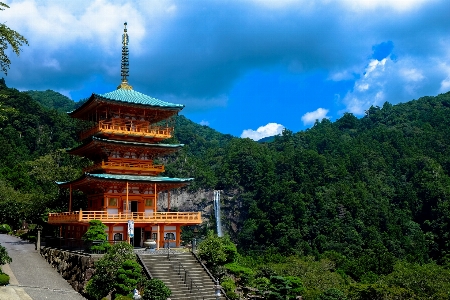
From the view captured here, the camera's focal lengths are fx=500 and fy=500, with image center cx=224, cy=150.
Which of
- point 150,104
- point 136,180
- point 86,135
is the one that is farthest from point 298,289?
point 86,135

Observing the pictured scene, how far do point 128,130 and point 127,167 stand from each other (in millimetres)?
2580

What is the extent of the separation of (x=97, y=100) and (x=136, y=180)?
19.1ft

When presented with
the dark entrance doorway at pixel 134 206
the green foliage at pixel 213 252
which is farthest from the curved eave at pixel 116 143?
the green foliage at pixel 213 252

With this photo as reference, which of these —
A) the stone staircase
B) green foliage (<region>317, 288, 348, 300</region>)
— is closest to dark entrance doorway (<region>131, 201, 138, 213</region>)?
the stone staircase

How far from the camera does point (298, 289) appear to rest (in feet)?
87.4

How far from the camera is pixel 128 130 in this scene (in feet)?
110

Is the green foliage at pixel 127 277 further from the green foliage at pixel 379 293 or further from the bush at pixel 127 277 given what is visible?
the green foliage at pixel 379 293

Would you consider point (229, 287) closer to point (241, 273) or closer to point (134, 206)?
point (241, 273)

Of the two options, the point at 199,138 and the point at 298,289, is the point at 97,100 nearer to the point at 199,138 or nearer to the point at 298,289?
the point at 298,289

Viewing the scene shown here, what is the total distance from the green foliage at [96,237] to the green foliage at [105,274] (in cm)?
238

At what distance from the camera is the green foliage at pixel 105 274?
23609mm

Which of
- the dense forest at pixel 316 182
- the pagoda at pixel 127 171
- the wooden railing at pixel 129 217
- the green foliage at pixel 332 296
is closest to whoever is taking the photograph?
the green foliage at pixel 332 296

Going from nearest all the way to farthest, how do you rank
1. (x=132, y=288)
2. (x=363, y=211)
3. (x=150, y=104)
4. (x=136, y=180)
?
1. (x=132, y=288)
2. (x=136, y=180)
3. (x=150, y=104)
4. (x=363, y=211)

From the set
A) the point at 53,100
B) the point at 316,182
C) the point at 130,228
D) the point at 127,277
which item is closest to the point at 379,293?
the point at 127,277
